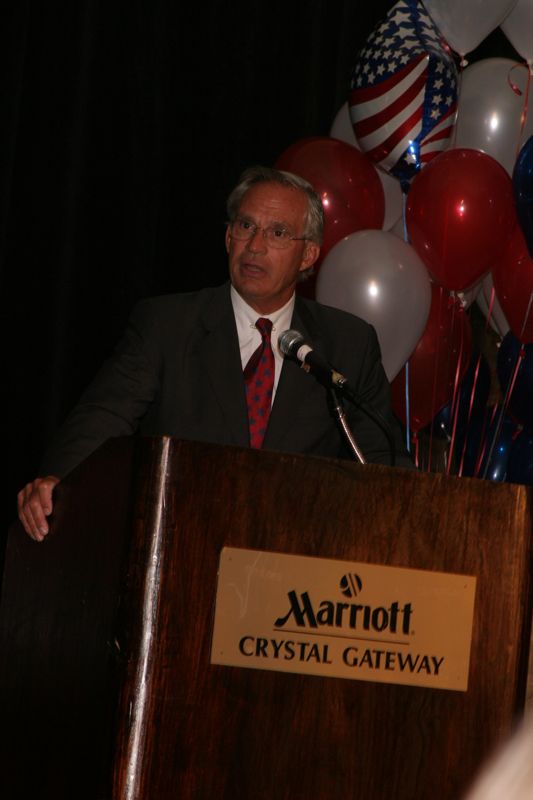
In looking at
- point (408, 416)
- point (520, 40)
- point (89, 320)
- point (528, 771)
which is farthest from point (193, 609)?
point (520, 40)

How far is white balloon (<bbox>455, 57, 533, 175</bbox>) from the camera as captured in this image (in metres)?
3.43

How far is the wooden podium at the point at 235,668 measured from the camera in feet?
4.67

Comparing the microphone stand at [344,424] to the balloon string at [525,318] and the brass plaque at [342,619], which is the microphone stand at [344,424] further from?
the balloon string at [525,318]

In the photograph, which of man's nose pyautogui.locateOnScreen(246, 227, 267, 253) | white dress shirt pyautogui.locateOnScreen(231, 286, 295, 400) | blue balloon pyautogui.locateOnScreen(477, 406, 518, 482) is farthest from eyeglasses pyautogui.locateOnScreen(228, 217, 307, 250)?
blue balloon pyautogui.locateOnScreen(477, 406, 518, 482)

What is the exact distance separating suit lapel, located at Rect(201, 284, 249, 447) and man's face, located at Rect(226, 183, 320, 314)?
13cm

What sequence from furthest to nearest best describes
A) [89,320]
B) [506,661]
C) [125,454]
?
1. [89,320]
2. [506,661]
3. [125,454]

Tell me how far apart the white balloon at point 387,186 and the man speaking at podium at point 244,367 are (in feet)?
3.28

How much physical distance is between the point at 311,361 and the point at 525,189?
156cm

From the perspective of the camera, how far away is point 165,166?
3711mm

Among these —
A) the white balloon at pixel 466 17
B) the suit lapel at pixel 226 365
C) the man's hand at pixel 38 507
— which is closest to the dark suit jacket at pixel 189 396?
the suit lapel at pixel 226 365

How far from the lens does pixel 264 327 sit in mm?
2377

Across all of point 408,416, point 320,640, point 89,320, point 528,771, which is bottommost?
point 528,771

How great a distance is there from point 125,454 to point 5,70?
2.14 metres

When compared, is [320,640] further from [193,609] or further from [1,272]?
[1,272]
